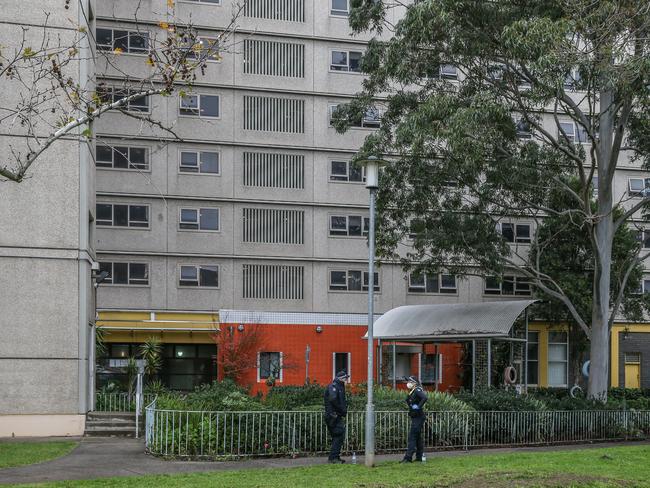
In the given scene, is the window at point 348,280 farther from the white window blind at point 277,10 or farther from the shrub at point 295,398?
the shrub at point 295,398

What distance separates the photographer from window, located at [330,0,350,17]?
143 feet

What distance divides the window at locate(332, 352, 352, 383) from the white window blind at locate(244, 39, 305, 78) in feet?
40.3

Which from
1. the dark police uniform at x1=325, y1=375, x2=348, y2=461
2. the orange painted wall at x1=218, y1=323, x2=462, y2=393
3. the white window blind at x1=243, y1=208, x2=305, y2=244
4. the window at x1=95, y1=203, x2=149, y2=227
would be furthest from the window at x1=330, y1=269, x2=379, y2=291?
the dark police uniform at x1=325, y1=375, x2=348, y2=461

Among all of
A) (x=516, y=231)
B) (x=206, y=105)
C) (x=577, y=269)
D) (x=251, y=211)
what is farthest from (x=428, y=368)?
(x=206, y=105)

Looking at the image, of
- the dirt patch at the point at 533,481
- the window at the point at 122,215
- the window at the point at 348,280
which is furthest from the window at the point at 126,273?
the dirt patch at the point at 533,481

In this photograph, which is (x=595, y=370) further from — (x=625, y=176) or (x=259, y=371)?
(x=625, y=176)

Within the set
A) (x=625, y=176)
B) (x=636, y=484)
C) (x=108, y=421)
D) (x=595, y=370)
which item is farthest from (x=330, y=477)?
(x=625, y=176)

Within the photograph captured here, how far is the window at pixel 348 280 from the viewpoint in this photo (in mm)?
43219

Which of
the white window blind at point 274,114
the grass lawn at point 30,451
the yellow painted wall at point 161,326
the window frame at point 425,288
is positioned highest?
the white window blind at point 274,114

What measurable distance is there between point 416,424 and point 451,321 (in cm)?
1548

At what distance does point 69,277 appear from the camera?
2559cm

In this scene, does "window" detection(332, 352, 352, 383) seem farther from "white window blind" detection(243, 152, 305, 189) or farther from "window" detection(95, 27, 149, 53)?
"window" detection(95, 27, 149, 53)

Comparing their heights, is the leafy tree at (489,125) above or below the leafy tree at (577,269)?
above

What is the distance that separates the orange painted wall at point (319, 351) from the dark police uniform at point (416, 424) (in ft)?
66.5
